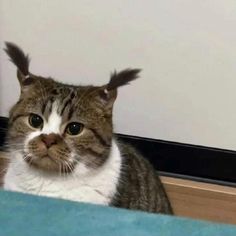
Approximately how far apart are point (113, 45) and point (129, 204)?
1.64ft

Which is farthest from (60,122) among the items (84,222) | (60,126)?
(84,222)

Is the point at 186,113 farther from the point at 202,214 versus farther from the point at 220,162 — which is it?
the point at 202,214

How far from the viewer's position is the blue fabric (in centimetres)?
101

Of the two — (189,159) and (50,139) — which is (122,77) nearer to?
(50,139)

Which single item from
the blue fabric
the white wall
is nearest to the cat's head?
the blue fabric

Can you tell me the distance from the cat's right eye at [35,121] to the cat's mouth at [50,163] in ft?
0.20

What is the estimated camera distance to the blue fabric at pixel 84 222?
101 cm

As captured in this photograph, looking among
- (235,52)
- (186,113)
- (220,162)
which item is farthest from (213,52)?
(220,162)

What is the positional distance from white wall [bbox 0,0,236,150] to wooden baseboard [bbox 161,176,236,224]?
124mm

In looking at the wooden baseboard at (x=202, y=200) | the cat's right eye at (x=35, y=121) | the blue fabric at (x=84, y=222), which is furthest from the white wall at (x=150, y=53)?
the blue fabric at (x=84, y=222)

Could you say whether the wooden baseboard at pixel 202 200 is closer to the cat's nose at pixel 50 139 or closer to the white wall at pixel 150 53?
the white wall at pixel 150 53

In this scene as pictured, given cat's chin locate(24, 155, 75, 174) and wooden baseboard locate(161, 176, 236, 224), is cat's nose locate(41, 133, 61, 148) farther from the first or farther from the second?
wooden baseboard locate(161, 176, 236, 224)

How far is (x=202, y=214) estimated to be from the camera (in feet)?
5.52

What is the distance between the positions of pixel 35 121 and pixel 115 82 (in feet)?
0.60
